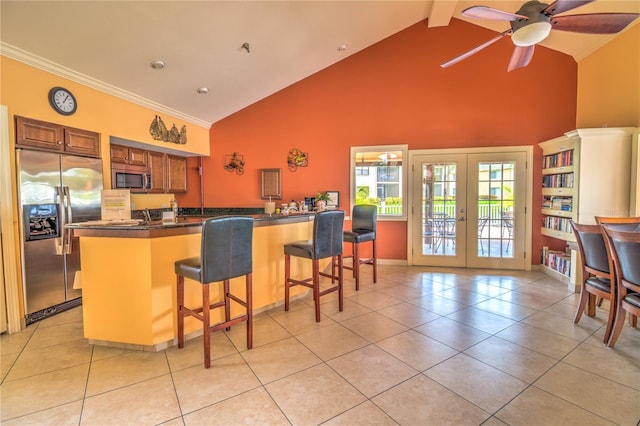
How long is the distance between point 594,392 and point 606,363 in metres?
0.49

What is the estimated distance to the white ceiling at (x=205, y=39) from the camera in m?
2.77

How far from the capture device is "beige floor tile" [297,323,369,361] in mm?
2467

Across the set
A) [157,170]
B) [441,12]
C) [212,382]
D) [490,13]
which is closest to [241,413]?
[212,382]

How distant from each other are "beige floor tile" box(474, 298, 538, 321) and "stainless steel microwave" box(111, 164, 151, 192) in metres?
4.97

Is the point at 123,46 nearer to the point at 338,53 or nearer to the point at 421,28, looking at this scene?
the point at 338,53

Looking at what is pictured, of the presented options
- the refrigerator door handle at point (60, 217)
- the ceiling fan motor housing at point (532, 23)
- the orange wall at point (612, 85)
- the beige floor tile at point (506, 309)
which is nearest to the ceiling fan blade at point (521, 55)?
the ceiling fan motor housing at point (532, 23)

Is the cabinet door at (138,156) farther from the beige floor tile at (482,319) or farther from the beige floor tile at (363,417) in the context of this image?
the beige floor tile at (482,319)

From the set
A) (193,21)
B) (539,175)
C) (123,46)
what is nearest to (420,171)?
(539,175)

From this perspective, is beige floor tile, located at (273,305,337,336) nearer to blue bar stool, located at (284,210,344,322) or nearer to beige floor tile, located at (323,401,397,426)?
blue bar stool, located at (284,210,344,322)

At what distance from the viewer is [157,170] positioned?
5.24m

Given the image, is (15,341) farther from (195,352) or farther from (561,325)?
(561,325)

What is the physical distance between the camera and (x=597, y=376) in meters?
2.09

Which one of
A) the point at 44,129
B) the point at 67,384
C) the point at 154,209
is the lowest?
the point at 67,384

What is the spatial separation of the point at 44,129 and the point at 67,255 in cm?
136
